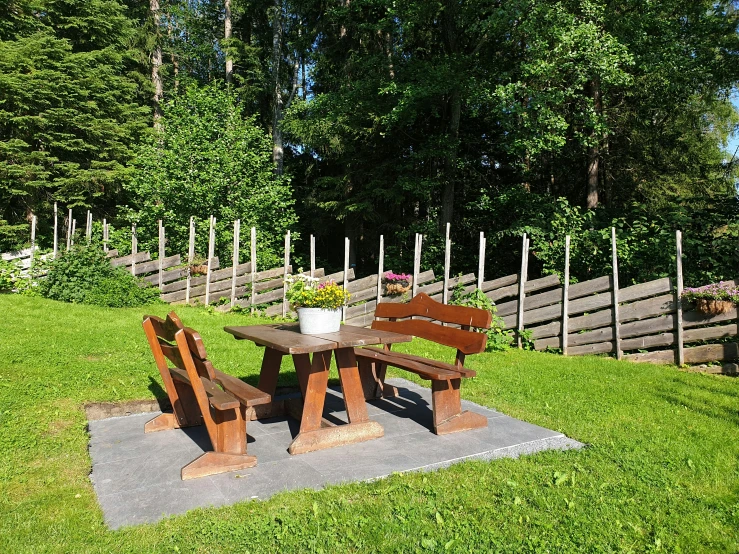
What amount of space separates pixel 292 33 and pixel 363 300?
1520cm

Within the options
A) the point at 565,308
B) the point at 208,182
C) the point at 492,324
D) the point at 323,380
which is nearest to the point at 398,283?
the point at 492,324

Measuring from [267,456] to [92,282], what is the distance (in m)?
9.33

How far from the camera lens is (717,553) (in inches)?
107

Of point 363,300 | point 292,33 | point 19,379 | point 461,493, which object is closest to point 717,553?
point 461,493

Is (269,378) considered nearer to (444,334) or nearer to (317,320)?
(317,320)

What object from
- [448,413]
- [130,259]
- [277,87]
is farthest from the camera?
[277,87]

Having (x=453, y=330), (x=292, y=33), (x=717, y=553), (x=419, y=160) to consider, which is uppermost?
(x=292, y=33)

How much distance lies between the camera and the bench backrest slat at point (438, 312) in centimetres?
475

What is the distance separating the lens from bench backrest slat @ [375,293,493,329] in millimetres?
4746

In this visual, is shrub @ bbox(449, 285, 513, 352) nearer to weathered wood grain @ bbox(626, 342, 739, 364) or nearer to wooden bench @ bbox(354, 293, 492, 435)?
weathered wood grain @ bbox(626, 342, 739, 364)

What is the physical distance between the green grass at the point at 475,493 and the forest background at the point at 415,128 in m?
5.56

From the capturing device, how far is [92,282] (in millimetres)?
11727

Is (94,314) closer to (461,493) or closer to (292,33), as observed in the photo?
(461,493)

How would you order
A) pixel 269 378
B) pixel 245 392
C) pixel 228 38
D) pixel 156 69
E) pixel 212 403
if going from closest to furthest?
pixel 212 403 → pixel 245 392 → pixel 269 378 → pixel 228 38 → pixel 156 69
